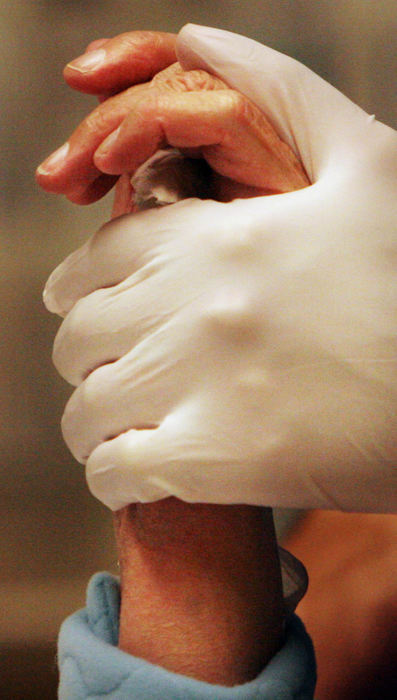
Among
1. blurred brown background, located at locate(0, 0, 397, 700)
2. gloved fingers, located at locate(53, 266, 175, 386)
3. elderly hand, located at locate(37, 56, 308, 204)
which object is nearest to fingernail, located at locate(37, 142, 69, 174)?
elderly hand, located at locate(37, 56, 308, 204)

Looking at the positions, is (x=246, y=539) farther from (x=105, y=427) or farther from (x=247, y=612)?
(x=105, y=427)

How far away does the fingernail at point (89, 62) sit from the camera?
65 centimetres

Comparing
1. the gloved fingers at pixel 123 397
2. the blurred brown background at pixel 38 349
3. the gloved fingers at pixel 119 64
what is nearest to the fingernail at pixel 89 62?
the gloved fingers at pixel 119 64

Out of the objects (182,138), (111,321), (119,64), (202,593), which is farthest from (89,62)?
(202,593)

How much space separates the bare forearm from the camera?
582mm

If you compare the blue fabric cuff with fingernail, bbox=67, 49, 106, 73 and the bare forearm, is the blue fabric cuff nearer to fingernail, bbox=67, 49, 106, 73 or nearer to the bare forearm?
the bare forearm

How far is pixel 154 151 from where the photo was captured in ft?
1.93

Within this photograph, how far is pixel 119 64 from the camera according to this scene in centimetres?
65

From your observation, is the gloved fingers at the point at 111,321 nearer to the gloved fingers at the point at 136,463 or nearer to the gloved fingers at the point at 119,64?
the gloved fingers at the point at 136,463

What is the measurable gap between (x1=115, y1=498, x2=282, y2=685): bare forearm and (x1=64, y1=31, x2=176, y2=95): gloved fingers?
1.41 feet

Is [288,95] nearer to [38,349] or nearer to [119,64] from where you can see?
[119,64]

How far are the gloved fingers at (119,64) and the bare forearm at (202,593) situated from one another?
17.0 inches

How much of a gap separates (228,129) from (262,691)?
49 centimetres

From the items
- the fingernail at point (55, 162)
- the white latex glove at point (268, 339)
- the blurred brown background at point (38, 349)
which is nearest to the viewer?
the white latex glove at point (268, 339)
